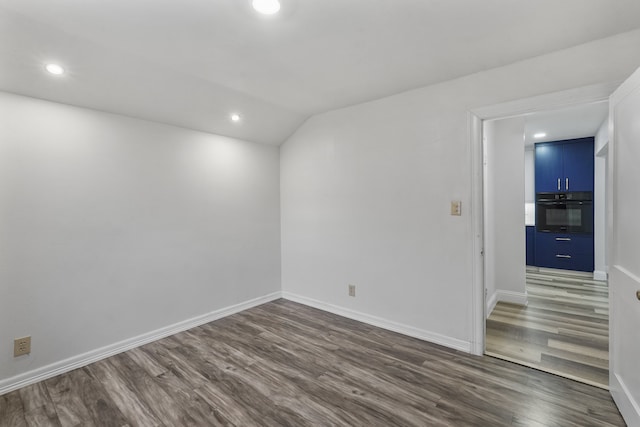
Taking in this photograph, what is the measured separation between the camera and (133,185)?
2.81 m

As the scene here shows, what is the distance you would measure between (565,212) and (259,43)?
20.5 feet

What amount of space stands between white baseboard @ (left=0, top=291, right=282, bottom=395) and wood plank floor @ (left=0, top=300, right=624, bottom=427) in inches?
2.7

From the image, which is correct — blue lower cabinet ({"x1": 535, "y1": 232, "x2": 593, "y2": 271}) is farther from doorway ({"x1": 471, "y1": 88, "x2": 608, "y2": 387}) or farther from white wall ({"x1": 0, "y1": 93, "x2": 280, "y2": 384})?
white wall ({"x1": 0, "y1": 93, "x2": 280, "y2": 384})

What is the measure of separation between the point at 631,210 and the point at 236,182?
3.47m

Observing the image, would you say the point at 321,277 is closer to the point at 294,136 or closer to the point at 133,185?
the point at 294,136

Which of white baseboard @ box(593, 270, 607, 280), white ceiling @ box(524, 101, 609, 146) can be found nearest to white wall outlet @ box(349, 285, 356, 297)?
white ceiling @ box(524, 101, 609, 146)

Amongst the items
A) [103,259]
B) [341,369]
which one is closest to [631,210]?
[341,369]

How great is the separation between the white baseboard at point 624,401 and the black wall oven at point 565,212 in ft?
14.8

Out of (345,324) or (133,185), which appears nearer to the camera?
(133,185)

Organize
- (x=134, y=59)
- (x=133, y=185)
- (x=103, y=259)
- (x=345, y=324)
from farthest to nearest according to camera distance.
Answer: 1. (x=345, y=324)
2. (x=133, y=185)
3. (x=103, y=259)
4. (x=134, y=59)

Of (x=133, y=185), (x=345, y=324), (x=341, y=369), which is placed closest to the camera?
(x=341, y=369)

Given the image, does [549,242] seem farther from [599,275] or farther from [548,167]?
[548,167]

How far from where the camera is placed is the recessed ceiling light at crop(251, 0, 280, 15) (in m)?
1.61

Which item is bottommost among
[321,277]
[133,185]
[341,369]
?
[341,369]
